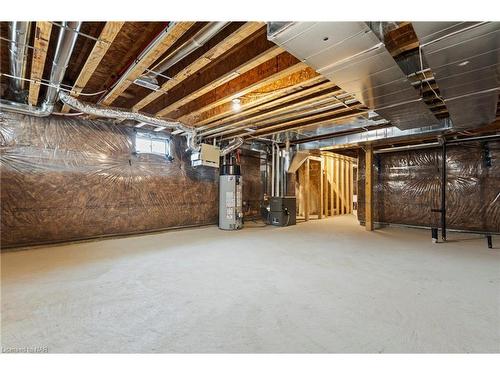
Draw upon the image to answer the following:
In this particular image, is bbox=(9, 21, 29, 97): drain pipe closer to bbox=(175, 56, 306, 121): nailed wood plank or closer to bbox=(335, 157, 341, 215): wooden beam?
bbox=(175, 56, 306, 121): nailed wood plank

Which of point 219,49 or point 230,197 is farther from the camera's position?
point 230,197

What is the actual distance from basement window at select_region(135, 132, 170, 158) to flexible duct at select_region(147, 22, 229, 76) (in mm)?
2204

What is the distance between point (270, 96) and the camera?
2838mm

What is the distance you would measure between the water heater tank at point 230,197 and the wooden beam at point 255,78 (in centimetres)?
166

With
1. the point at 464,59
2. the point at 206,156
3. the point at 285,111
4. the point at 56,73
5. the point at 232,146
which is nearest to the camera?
the point at 464,59

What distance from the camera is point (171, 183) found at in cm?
472

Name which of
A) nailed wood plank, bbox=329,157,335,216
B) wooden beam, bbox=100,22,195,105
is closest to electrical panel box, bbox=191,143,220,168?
wooden beam, bbox=100,22,195,105

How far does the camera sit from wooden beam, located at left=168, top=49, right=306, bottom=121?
2172 mm

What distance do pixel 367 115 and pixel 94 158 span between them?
14.1ft

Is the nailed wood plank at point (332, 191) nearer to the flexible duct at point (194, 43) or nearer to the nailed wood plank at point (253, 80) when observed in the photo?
the nailed wood plank at point (253, 80)

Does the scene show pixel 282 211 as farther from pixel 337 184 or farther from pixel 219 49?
pixel 219 49

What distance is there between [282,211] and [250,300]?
147 inches

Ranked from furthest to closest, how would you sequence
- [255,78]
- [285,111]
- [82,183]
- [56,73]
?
1. [82,183]
2. [285,111]
3. [255,78]
4. [56,73]

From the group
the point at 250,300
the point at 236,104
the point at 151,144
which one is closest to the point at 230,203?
the point at 151,144
